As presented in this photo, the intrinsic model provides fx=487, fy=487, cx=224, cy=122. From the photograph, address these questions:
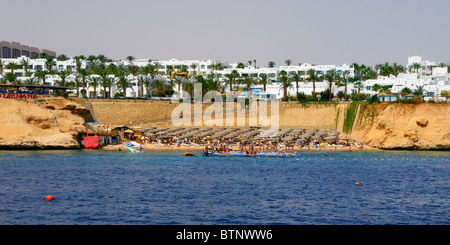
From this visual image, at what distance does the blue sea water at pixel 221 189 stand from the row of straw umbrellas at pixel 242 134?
12.1 meters

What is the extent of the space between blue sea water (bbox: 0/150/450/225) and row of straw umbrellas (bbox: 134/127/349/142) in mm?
12097

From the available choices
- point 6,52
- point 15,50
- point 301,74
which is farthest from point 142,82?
point 15,50

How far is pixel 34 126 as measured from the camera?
82.9 m

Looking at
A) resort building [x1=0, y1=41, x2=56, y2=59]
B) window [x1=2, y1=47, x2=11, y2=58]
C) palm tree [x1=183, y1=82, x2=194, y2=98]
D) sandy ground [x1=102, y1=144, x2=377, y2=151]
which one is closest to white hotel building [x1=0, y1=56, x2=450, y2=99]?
palm tree [x1=183, y1=82, x2=194, y2=98]

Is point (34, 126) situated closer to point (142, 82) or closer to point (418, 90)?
point (142, 82)

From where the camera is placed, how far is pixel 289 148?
8256 cm

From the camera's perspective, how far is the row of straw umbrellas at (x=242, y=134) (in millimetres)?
86875

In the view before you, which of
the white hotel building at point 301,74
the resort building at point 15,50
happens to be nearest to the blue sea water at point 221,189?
the white hotel building at point 301,74

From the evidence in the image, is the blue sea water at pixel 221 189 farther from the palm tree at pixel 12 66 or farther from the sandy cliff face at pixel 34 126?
the palm tree at pixel 12 66

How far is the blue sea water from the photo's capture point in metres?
36.4

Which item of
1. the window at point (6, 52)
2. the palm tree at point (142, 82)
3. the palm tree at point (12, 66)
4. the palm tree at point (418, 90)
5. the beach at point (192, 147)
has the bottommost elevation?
the beach at point (192, 147)

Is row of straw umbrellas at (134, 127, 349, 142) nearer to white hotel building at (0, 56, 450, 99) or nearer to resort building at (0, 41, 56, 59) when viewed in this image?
white hotel building at (0, 56, 450, 99)
